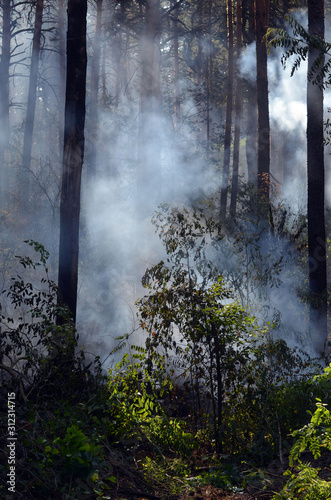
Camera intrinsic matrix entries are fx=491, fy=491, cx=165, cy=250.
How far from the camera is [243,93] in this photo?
27.0 meters

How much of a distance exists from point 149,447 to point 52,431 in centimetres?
127

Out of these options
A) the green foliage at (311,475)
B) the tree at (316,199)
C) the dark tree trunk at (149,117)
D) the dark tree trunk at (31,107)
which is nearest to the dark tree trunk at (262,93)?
the dark tree trunk at (149,117)

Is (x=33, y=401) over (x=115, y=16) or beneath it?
beneath

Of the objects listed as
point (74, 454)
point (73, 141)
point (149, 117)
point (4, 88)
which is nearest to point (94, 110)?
point (4, 88)

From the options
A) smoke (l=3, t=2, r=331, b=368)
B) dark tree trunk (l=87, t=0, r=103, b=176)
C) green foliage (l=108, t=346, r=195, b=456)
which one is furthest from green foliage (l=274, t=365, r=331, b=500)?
dark tree trunk (l=87, t=0, r=103, b=176)

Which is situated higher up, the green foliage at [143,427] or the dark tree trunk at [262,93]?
the dark tree trunk at [262,93]

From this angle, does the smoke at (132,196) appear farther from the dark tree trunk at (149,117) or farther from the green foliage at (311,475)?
the green foliage at (311,475)

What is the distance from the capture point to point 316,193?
9727 mm

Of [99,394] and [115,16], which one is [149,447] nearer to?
[99,394]

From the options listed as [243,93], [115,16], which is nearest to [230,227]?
[115,16]

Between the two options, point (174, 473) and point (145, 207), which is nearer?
point (174, 473)

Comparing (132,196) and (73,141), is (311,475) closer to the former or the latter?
(73,141)

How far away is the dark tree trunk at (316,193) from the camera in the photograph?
9.47m

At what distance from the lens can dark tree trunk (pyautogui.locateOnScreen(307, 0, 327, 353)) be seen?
947 cm
